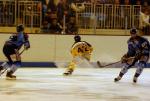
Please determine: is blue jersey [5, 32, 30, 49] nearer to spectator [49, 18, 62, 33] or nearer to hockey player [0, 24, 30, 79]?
hockey player [0, 24, 30, 79]

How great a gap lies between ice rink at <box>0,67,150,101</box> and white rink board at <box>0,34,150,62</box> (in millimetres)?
3525

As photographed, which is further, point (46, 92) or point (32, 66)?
point (32, 66)

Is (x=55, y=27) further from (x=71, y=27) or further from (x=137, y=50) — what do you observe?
(x=137, y=50)

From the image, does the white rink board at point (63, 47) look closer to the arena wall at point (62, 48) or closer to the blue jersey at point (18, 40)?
the arena wall at point (62, 48)

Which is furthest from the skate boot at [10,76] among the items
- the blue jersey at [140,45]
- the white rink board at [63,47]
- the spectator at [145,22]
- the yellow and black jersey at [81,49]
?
the spectator at [145,22]

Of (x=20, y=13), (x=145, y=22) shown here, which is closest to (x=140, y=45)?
(x=145, y=22)

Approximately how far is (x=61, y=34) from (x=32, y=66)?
1550 millimetres

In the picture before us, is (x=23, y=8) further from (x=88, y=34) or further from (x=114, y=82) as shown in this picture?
(x=114, y=82)

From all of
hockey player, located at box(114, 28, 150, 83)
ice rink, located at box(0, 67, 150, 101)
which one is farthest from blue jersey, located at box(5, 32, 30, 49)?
hockey player, located at box(114, 28, 150, 83)

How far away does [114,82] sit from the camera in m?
Answer: 13.0

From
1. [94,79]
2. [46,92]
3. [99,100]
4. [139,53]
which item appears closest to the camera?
[99,100]

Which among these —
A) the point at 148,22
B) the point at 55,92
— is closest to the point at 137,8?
the point at 148,22

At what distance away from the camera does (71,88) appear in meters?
11.4

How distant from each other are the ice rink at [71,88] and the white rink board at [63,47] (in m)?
3.52
